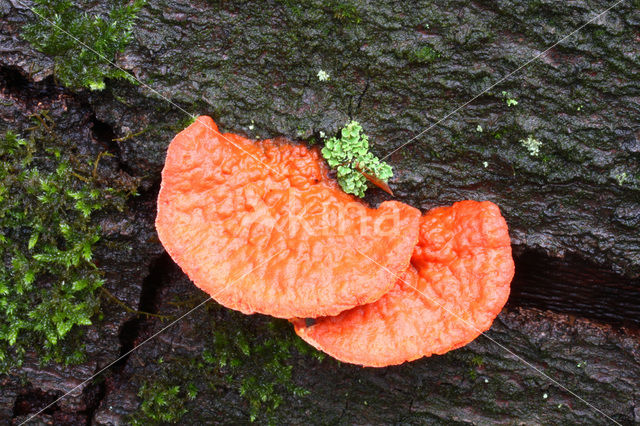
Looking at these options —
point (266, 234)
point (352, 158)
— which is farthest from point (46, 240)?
point (352, 158)

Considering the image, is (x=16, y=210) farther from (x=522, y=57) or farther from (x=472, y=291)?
(x=522, y=57)

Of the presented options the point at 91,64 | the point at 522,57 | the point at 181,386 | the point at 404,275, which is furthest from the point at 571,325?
the point at 91,64

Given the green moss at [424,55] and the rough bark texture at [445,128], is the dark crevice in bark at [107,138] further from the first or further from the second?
the green moss at [424,55]

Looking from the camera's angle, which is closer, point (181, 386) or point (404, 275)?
point (404, 275)

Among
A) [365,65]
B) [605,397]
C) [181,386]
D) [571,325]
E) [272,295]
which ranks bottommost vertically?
[181,386]

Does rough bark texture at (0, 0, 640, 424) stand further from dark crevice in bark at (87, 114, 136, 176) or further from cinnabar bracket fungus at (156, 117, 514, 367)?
cinnabar bracket fungus at (156, 117, 514, 367)

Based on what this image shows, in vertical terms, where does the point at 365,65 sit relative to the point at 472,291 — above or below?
above

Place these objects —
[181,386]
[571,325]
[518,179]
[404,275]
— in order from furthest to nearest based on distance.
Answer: [181,386]
[571,325]
[518,179]
[404,275]
